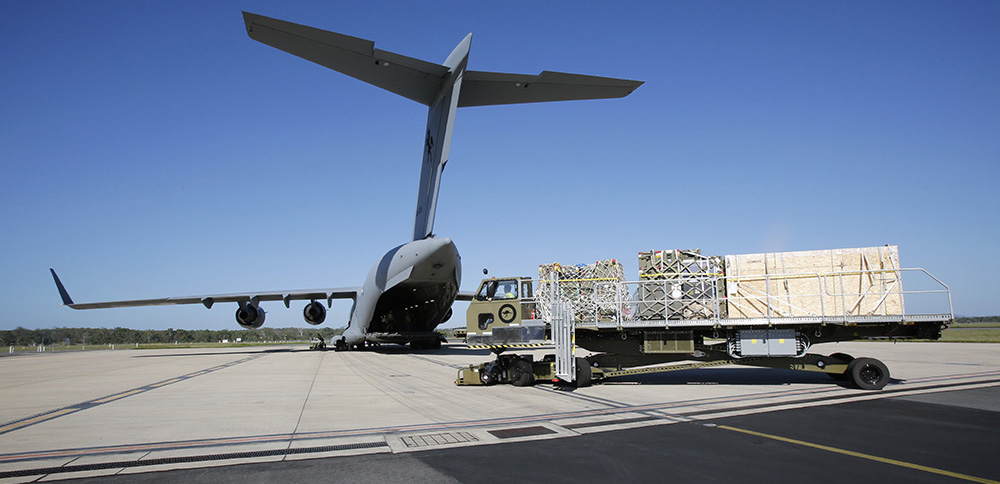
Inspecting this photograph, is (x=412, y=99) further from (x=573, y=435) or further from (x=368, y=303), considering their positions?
(x=573, y=435)

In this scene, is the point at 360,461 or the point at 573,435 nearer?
the point at 360,461

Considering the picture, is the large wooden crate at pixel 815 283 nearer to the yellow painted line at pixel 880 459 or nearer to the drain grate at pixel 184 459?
the yellow painted line at pixel 880 459

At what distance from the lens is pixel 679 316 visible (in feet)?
42.1

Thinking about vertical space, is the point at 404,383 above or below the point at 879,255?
below

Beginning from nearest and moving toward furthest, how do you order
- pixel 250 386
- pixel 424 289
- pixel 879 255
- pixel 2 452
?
1. pixel 2 452
2. pixel 879 255
3. pixel 250 386
4. pixel 424 289

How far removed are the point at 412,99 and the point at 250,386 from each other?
1268 centimetres

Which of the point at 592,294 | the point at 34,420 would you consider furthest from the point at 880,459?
the point at 34,420

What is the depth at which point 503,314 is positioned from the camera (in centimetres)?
1275

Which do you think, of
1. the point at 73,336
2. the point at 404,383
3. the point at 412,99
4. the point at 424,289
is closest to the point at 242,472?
the point at 404,383

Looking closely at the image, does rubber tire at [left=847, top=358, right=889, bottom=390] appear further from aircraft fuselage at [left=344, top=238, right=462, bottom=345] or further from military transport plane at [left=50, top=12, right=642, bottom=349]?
aircraft fuselage at [left=344, top=238, right=462, bottom=345]

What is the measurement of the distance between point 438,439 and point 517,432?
46.4 inches

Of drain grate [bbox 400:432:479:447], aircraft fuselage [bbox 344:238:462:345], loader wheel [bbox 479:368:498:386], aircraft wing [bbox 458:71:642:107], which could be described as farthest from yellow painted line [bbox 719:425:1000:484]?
aircraft fuselage [bbox 344:238:462:345]

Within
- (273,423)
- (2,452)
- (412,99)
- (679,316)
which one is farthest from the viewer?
(412,99)

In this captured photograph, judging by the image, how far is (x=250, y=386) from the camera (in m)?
14.7
